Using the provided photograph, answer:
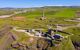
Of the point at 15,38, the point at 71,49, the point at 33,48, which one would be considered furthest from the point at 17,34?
the point at 71,49

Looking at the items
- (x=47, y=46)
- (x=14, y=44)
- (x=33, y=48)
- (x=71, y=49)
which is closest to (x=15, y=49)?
(x=14, y=44)

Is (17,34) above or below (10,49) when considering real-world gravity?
above

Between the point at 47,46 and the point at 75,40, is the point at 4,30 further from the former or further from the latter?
the point at 75,40

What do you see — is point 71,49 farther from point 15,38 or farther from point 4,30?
point 4,30

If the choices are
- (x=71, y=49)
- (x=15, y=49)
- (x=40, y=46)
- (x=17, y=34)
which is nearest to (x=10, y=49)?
(x=15, y=49)

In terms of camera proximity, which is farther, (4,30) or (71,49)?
(4,30)

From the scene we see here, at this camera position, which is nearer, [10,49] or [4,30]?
[10,49]

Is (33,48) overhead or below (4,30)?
below

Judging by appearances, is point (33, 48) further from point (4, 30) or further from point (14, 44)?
point (4, 30)
